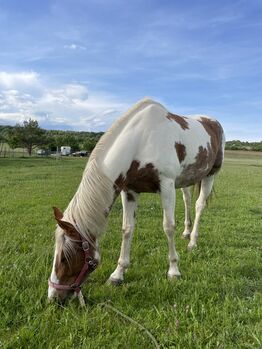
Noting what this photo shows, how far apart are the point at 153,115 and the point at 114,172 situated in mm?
1022

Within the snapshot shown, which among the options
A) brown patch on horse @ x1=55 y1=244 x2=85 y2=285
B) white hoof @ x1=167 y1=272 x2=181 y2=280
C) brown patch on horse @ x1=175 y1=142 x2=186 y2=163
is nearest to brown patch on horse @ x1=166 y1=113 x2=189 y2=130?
brown patch on horse @ x1=175 y1=142 x2=186 y2=163

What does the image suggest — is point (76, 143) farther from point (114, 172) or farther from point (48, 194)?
point (114, 172)

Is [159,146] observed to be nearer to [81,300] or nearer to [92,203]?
[92,203]

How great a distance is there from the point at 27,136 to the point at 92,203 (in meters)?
64.0

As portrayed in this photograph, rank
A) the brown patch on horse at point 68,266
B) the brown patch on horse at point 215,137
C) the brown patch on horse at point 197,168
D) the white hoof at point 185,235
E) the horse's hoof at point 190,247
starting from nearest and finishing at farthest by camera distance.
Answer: the brown patch on horse at point 68,266 → the brown patch on horse at point 197,168 → the horse's hoof at point 190,247 → the brown patch on horse at point 215,137 → the white hoof at point 185,235

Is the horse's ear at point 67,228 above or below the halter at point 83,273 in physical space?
above

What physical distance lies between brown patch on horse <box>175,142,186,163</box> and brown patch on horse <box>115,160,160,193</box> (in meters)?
0.57

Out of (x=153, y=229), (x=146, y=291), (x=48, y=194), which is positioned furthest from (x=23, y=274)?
(x=48, y=194)

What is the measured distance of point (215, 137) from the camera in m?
6.42

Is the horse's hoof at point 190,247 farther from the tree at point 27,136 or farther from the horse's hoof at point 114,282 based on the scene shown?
the tree at point 27,136

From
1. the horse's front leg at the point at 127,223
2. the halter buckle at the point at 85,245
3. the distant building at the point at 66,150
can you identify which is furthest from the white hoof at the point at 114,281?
the distant building at the point at 66,150

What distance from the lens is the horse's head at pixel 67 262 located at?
3332 mm

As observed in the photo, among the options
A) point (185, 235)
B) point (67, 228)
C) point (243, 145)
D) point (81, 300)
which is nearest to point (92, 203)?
point (67, 228)

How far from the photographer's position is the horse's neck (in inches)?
137
